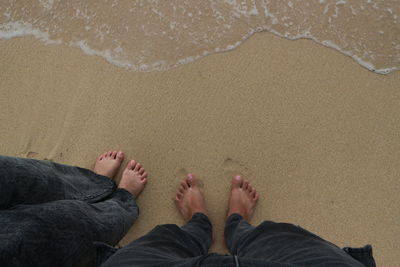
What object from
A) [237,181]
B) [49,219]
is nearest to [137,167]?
[237,181]

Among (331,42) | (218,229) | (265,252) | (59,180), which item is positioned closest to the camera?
(265,252)

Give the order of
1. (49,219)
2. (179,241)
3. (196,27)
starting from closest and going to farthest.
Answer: (49,219) → (179,241) → (196,27)

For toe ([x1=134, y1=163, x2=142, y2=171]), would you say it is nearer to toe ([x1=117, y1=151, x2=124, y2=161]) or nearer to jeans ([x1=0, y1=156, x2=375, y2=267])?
toe ([x1=117, y1=151, x2=124, y2=161])

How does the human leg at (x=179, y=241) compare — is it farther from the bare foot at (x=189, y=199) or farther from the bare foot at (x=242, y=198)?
the bare foot at (x=242, y=198)

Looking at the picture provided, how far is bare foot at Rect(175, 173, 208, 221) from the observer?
169 centimetres

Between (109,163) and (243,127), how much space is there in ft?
2.50

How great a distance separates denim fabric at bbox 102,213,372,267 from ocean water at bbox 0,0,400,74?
3.45 feet

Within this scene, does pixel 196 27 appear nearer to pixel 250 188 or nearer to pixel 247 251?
pixel 250 188

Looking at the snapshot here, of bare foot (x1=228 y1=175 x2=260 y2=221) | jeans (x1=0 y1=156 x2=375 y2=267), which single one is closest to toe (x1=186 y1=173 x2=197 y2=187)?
bare foot (x1=228 y1=175 x2=260 y2=221)

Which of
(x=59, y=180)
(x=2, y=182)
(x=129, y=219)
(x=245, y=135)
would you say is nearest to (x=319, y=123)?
(x=245, y=135)

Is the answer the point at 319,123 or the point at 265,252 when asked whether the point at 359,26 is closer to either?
the point at 319,123

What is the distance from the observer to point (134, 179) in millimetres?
1745

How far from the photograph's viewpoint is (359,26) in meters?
1.97

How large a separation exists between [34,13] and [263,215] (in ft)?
6.17
